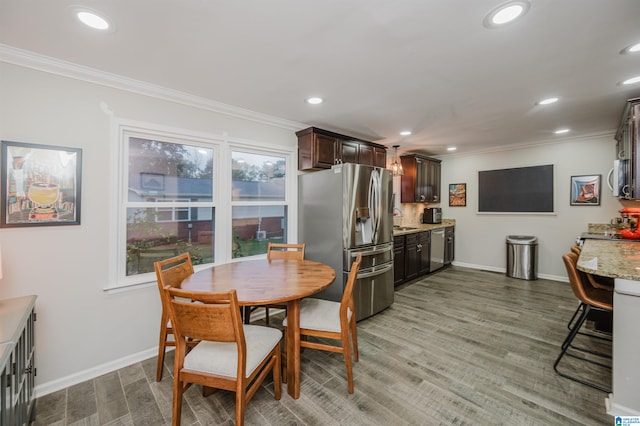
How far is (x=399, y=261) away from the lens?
15.1 feet

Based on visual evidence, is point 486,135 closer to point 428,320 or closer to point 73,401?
point 428,320

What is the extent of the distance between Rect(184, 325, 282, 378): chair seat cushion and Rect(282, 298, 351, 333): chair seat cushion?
361mm

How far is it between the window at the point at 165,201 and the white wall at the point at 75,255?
208 mm

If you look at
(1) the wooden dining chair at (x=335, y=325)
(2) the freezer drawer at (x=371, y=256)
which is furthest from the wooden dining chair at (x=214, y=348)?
(2) the freezer drawer at (x=371, y=256)

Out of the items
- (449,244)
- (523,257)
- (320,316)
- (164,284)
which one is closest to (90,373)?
(164,284)

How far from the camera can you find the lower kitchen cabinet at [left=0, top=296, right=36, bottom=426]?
1225 millimetres

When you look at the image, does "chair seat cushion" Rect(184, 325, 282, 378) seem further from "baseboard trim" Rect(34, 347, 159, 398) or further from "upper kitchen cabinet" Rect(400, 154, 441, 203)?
"upper kitchen cabinet" Rect(400, 154, 441, 203)

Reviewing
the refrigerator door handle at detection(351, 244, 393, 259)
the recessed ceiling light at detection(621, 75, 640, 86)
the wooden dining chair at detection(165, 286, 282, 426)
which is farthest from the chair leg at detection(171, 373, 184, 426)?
the recessed ceiling light at detection(621, 75, 640, 86)

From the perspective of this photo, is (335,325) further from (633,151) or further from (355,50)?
(633,151)

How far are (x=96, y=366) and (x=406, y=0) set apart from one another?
139 inches

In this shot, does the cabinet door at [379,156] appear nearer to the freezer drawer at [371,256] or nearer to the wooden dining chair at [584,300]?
the freezer drawer at [371,256]

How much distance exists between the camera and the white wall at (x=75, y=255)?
199 cm

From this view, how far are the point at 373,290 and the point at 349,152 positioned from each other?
6.77 feet

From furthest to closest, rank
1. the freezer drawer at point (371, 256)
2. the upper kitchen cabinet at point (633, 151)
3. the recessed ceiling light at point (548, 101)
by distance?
the freezer drawer at point (371, 256) → the recessed ceiling light at point (548, 101) → the upper kitchen cabinet at point (633, 151)
